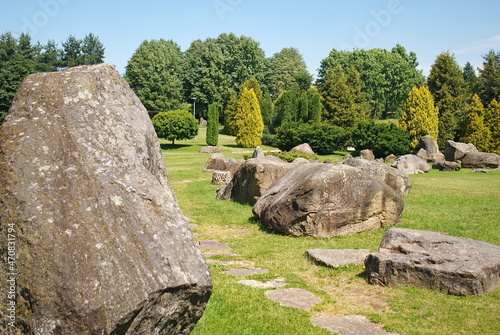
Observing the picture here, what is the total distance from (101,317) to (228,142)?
48.0 metres

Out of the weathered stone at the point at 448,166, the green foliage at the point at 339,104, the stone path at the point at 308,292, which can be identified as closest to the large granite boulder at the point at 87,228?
the stone path at the point at 308,292

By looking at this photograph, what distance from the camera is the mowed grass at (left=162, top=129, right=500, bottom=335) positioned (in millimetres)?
5512

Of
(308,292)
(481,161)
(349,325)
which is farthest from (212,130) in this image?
(349,325)

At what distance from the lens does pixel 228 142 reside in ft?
168

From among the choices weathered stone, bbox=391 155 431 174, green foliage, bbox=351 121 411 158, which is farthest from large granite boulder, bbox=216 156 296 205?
green foliage, bbox=351 121 411 158

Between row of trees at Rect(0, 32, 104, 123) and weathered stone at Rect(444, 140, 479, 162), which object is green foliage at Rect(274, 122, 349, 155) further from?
row of trees at Rect(0, 32, 104, 123)

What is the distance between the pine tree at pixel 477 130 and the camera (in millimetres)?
36438

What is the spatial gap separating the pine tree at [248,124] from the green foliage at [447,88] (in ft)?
55.9

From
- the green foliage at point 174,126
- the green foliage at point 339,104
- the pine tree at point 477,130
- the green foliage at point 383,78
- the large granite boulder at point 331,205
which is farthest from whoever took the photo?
the green foliage at point 383,78

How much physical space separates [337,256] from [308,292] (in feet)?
5.50

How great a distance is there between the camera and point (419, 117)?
3794cm

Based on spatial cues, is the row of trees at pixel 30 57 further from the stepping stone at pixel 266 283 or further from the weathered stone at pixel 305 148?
the stepping stone at pixel 266 283

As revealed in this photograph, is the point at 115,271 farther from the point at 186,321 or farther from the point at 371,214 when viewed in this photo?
the point at 371,214

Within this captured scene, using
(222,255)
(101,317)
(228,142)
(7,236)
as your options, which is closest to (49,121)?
(7,236)
